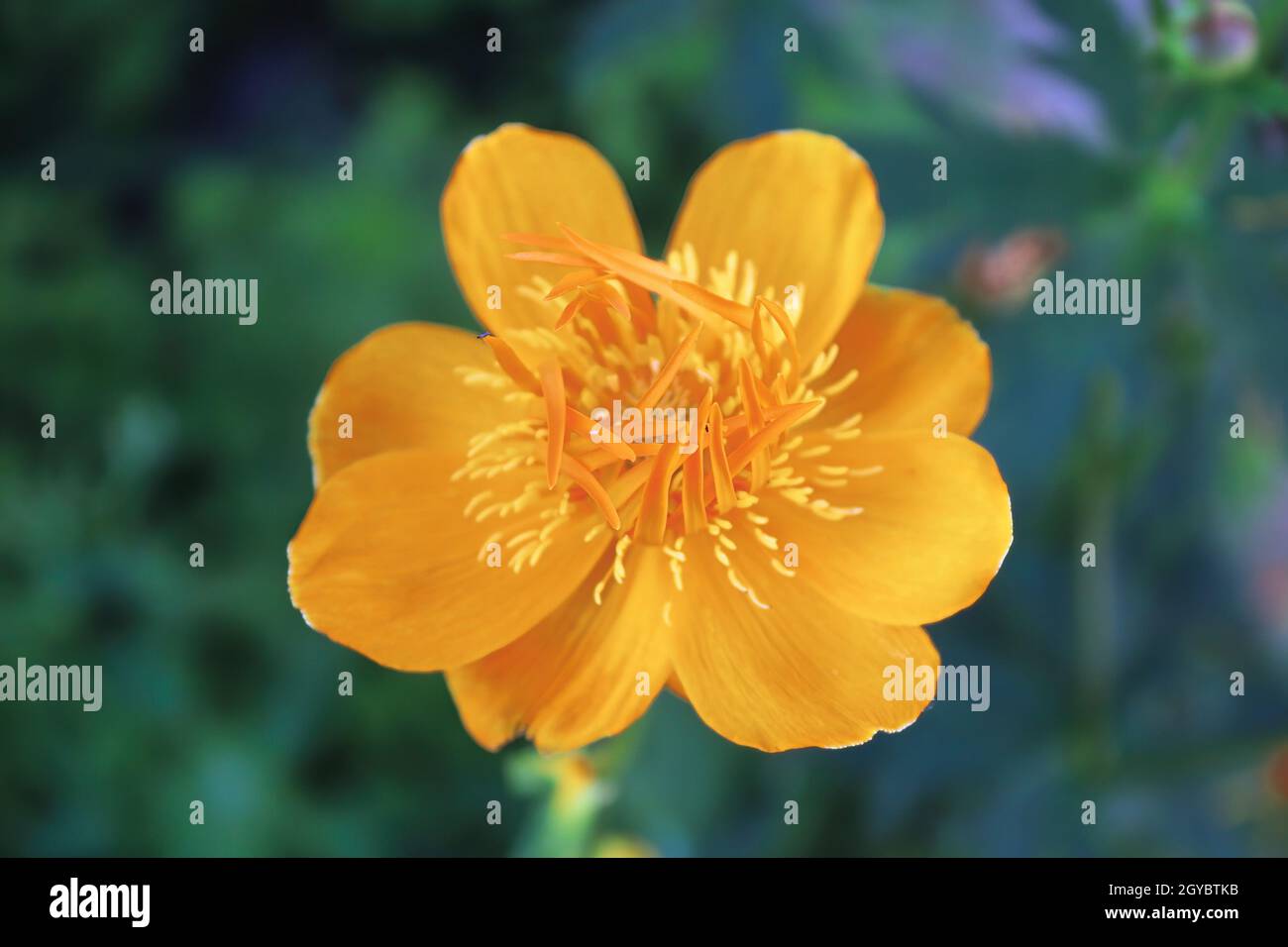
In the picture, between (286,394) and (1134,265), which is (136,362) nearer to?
(286,394)

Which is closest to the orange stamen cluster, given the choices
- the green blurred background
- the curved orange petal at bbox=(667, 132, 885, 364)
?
the curved orange petal at bbox=(667, 132, 885, 364)

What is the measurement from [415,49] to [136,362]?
0.98 meters

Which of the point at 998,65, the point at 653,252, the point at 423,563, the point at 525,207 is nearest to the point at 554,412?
the point at 423,563

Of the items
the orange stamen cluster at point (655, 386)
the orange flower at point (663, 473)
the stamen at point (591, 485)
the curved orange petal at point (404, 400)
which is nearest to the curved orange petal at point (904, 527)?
the orange flower at point (663, 473)

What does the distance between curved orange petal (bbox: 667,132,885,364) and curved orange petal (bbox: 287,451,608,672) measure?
37 cm

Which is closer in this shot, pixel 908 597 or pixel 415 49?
pixel 908 597

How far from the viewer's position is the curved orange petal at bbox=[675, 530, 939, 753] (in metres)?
1.31

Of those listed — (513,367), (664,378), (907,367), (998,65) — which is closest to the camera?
(664,378)

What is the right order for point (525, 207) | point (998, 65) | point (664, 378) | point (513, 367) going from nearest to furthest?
point (664, 378), point (513, 367), point (525, 207), point (998, 65)

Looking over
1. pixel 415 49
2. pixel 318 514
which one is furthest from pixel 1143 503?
pixel 415 49

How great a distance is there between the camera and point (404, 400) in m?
1.52

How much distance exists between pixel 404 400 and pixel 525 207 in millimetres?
287

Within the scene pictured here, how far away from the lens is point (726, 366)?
1.45 meters

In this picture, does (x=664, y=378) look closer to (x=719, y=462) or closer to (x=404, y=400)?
(x=719, y=462)
